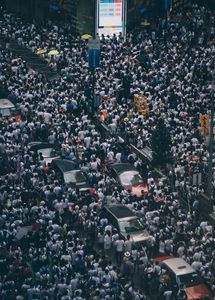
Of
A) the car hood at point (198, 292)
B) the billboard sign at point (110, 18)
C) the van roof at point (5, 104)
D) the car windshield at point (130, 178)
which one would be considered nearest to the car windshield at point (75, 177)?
the car windshield at point (130, 178)

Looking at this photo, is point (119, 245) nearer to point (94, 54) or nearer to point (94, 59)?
point (94, 59)

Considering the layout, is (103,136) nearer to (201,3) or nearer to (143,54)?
(143,54)

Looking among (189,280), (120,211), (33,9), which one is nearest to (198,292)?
(189,280)

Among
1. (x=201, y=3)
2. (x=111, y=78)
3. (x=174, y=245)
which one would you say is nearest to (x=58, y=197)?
(x=174, y=245)

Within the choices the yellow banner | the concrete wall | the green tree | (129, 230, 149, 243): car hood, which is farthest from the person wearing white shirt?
the concrete wall

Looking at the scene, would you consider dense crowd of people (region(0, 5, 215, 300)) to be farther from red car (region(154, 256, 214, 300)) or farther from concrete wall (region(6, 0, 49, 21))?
concrete wall (region(6, 0, 49, 21))

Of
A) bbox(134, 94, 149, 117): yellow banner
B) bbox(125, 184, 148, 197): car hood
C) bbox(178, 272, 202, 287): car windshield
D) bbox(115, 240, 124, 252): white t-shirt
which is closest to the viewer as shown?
bbox(178, 272, 202, 287): car windshield

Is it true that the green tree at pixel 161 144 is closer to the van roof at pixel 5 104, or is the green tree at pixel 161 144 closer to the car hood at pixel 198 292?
the van roof at pixel 5 104
